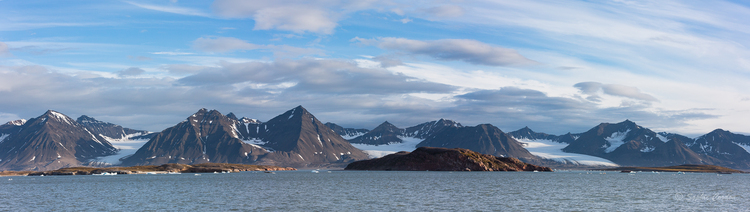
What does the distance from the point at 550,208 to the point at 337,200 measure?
1480 inches

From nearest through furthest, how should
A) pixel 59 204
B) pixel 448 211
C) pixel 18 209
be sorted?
pixel 448 211 → pixel 18 209 → pixel 59 204

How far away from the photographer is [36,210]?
83938 mm

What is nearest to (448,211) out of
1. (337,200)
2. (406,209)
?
(406,209)

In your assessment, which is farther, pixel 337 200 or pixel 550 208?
pixel 337 200

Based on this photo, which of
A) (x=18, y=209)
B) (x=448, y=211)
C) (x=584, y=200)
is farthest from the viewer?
(x=584, y=200)

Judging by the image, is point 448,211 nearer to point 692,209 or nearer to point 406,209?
point 406,209

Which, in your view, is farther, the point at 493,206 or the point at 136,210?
the point at 493,206

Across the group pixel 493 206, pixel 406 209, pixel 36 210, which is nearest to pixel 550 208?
pixel 493 206

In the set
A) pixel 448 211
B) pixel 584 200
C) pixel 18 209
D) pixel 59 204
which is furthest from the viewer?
pixel 584 200

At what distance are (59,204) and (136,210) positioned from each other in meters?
22.1

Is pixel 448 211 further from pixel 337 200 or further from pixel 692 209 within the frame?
pixel 692 209

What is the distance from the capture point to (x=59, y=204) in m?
93.7

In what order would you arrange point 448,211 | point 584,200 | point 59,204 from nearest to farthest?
point 448,211 < point 59,204 < point 584,200

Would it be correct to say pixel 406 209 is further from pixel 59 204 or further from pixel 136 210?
pixel 59 204
